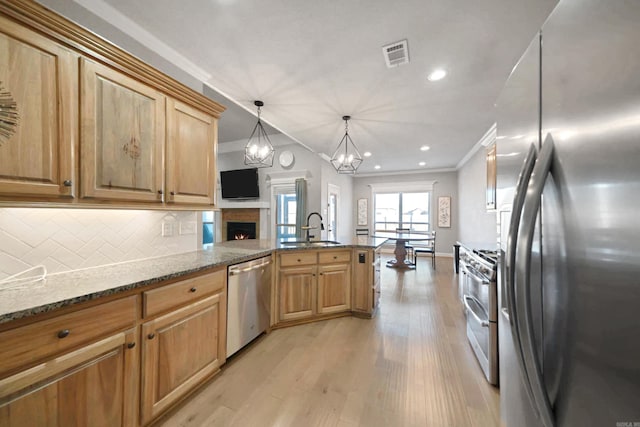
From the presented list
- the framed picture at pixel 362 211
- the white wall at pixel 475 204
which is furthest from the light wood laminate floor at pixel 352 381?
the framed picture at pixel 362 211

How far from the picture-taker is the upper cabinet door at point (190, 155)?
1842 mm

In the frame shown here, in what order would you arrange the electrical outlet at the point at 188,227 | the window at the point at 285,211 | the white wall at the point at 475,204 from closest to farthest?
the electrical outlet at the point at 188,227 < the white wall at the point at 475,204 < the window at the point at 285,211

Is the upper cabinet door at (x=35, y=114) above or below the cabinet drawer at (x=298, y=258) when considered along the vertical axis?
above

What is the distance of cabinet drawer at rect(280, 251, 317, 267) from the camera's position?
2686 mm

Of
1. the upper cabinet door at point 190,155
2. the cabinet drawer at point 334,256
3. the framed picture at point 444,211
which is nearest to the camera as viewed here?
the upper cabinet door at point 190,155

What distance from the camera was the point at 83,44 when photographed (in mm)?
1318

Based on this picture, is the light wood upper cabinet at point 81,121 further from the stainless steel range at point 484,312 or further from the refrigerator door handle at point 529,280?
the stainless steel range at point 484,312

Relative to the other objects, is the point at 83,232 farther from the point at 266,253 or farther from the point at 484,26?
the point at 484,26

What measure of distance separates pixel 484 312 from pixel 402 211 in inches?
257

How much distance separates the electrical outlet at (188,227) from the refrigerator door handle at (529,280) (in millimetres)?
2458

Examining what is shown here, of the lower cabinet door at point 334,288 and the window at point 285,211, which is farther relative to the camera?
the window at point 285,211

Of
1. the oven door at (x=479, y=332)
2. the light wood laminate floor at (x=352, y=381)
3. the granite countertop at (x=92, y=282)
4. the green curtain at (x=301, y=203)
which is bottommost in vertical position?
the light wood laminate floor at (x=352, y=381)

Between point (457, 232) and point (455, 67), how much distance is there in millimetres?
6219

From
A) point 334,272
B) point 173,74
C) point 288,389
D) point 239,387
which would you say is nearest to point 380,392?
point 288,389
